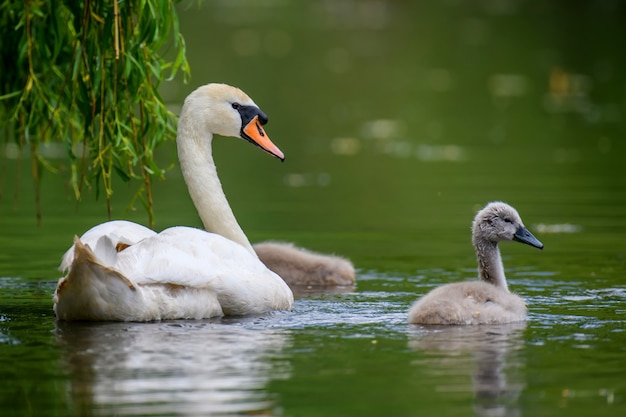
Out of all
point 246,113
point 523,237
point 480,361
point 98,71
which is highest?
point 98,71

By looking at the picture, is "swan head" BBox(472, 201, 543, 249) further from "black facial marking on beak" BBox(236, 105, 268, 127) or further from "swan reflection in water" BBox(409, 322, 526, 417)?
"black facial marking on beak" BBox(236, 105, 268, 127)

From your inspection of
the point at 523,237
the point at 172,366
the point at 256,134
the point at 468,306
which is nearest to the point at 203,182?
the point at 256,134

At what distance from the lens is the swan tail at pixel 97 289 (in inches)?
365

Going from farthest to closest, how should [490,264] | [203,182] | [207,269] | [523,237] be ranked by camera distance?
1. [203,182]
2. [523,237]
3. [490,264]
4. [207,269]

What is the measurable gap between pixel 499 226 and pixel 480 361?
8.55 ft

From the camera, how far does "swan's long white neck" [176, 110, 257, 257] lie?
1152cm

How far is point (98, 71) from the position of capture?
1133 centimetres

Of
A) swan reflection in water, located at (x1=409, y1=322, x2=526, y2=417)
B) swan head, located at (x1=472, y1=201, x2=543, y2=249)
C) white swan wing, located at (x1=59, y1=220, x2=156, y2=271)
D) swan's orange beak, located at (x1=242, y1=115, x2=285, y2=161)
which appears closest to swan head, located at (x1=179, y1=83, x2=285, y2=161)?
swan's orange beak, located at (x1=242, y1=115, x2=285, y2=161)

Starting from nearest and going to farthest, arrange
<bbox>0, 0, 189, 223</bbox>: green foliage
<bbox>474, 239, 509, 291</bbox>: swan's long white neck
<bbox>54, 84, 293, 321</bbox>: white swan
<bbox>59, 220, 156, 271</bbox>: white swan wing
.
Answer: <bbox>54, 84, 293, 321</bbox>: white swan, <bbox>59, 220, 156, 271</bbox>: white swan wing, <bbox>474, 239, 509, 291</bbox>: swan's long white neck, <bbox>0, 0, 189, 223</bbox>: green foliage

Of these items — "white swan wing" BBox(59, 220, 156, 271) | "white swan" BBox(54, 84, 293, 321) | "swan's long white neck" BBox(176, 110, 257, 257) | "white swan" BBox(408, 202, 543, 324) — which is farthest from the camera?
"swan's long white neck" BBox(176, 110, 257, 257)

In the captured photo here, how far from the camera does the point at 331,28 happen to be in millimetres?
52938

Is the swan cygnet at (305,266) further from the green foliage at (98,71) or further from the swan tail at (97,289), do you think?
the swan tail at (97,289)

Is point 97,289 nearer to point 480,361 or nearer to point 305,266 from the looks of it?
point 480,361

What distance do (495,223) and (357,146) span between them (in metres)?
12.5
